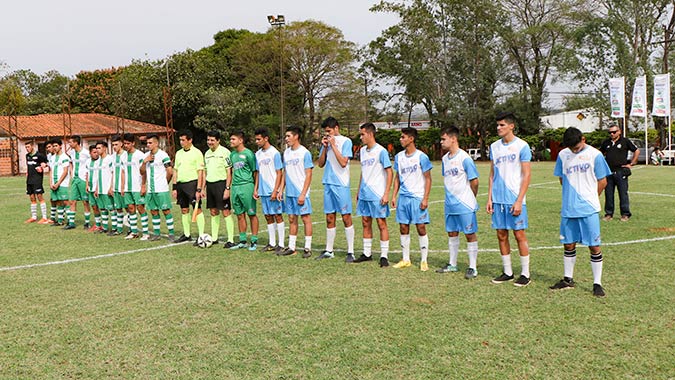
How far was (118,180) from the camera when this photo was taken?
12.2 metres

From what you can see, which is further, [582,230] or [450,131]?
[450,131]

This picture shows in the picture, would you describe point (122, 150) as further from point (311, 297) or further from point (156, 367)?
point (156, 367)

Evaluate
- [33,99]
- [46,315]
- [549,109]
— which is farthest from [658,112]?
[33,99]

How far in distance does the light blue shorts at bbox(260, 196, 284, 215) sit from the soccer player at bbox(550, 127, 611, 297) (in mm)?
4414

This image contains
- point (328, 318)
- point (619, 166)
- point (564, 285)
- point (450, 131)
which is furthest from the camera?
point (619, 166)

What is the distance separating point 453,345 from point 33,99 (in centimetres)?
6790

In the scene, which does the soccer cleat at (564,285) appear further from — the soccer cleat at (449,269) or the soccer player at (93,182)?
the soccer player at (93,182)

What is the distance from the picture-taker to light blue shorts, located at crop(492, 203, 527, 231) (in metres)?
7.07

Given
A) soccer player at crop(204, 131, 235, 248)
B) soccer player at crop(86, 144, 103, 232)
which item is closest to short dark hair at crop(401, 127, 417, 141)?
soccer player at crop(204, 131, 235, 248)

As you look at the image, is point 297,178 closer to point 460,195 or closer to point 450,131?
point 450,131

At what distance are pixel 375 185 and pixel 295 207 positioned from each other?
1511mm

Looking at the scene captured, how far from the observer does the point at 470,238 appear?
7.71 m

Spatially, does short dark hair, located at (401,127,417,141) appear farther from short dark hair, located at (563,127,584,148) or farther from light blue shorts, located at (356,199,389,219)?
short dark hair, located at (563,127,584,148)

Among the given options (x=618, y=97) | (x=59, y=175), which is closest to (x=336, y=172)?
(x=59, y=175)
